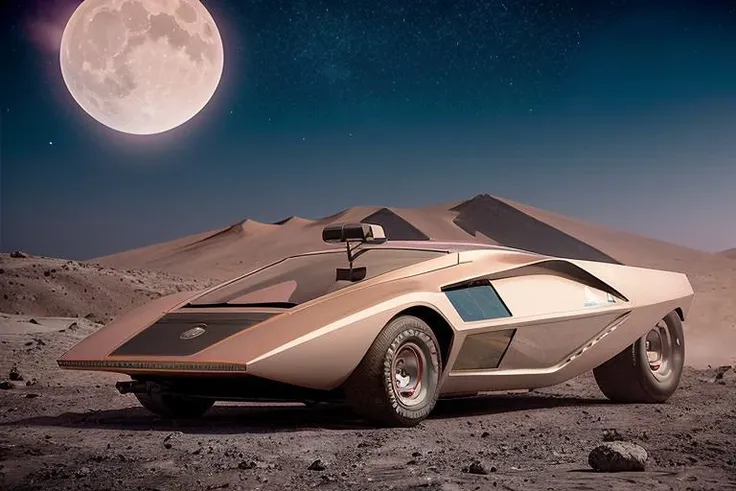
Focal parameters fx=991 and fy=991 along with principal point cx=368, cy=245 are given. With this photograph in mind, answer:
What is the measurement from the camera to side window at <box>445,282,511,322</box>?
6.49 meters

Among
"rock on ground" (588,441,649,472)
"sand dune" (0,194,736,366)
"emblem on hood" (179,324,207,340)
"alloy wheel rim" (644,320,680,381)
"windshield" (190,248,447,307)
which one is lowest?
"rock on ground" (588,441,649,472)

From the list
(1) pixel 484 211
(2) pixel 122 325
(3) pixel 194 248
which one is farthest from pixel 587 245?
(2) pixel 122 325

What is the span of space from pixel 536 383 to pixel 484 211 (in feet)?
183

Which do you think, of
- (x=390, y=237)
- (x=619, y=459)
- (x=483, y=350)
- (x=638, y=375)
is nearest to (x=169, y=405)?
(x=483, y=350)

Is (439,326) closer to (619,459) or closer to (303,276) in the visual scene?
(303,276)

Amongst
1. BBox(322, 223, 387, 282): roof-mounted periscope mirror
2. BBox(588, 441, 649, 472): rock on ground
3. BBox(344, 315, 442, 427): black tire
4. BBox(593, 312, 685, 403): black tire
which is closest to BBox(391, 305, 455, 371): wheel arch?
BBox(344, 315, 442, 427): black tire

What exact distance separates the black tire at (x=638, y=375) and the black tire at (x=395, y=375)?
2.38 meters

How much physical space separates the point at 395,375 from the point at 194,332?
126 centimetres

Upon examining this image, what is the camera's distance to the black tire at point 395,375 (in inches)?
231

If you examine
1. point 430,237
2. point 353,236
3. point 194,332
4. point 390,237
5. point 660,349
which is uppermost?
point 390,237

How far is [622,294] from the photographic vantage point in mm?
7875

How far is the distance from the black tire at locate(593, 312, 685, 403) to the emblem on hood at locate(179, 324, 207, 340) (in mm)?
3575

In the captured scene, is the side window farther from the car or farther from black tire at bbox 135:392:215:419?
black tire at bbox 135:392:215:419

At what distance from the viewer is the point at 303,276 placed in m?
7.28
